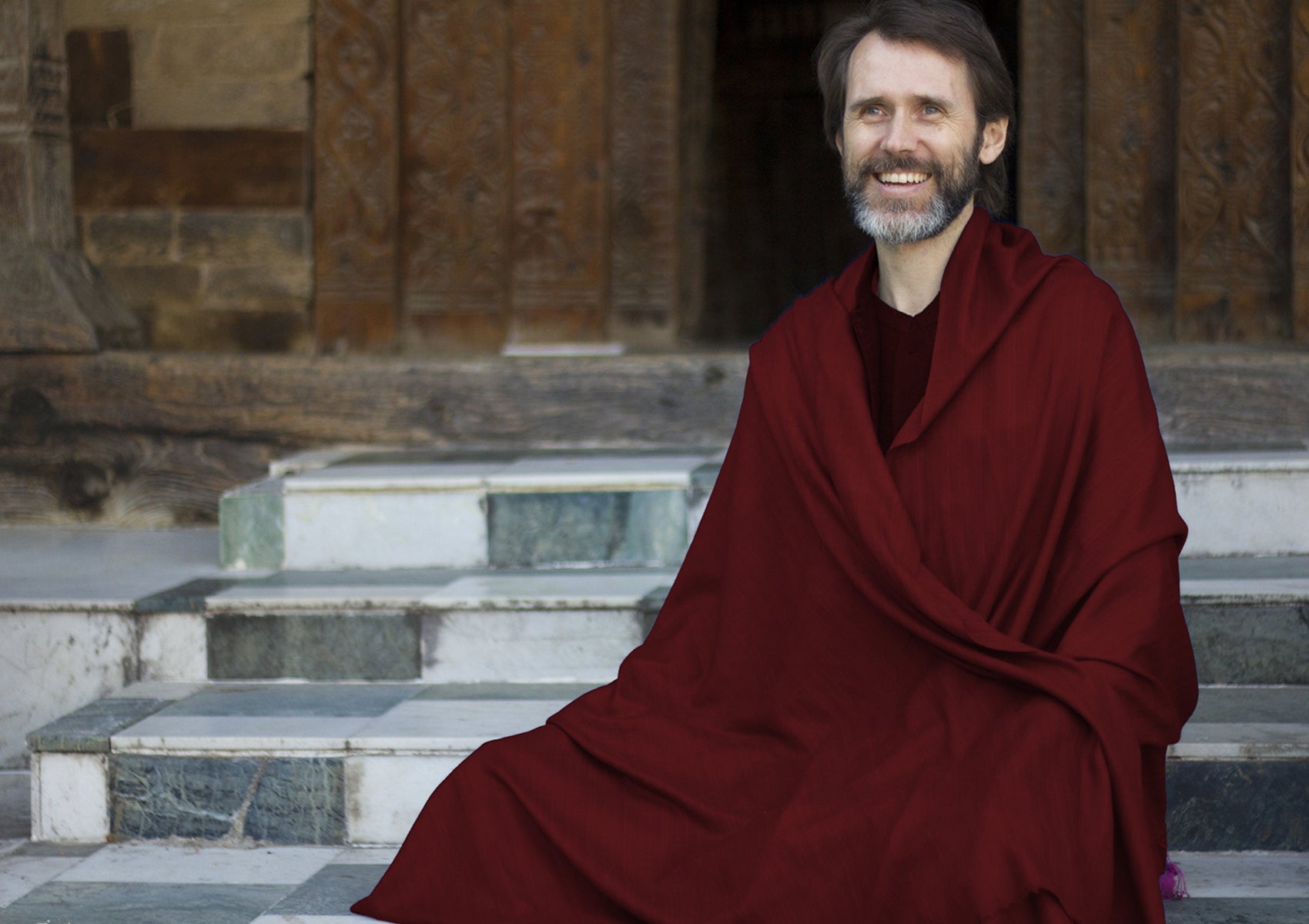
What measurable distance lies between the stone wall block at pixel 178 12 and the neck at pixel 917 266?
309cm

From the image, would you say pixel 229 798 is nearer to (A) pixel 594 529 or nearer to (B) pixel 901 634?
(A) pixel 594 529

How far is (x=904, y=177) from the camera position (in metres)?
2.28

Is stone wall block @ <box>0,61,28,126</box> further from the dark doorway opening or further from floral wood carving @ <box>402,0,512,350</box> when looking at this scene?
the dark doorway opening

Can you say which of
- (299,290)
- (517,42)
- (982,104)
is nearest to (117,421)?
(299,290)

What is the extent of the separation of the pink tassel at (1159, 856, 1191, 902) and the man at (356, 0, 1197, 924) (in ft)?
0.59

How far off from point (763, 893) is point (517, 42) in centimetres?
350

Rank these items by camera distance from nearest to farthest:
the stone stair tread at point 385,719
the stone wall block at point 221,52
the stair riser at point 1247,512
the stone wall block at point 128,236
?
the stone stair tread at point 385,719
the stair riser at point 1247,512
the stone wall block at point 221,52
the stone wall block at point 128,236

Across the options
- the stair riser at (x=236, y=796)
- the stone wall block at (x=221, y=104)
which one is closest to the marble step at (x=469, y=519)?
the stair riser at (x=236, y=796)

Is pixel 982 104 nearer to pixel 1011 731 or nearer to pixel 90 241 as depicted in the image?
pixel 1011 731

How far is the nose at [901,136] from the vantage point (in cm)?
227

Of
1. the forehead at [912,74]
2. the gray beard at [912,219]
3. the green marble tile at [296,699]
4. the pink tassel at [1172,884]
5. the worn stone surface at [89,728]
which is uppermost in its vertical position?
the forehead at [912,74]

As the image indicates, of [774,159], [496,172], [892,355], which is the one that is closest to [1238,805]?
[892,355]

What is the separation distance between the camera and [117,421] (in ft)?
14.9

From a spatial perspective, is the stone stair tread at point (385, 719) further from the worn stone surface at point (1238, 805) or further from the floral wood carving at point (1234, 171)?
the floral wood carving at point (1234, 171)
